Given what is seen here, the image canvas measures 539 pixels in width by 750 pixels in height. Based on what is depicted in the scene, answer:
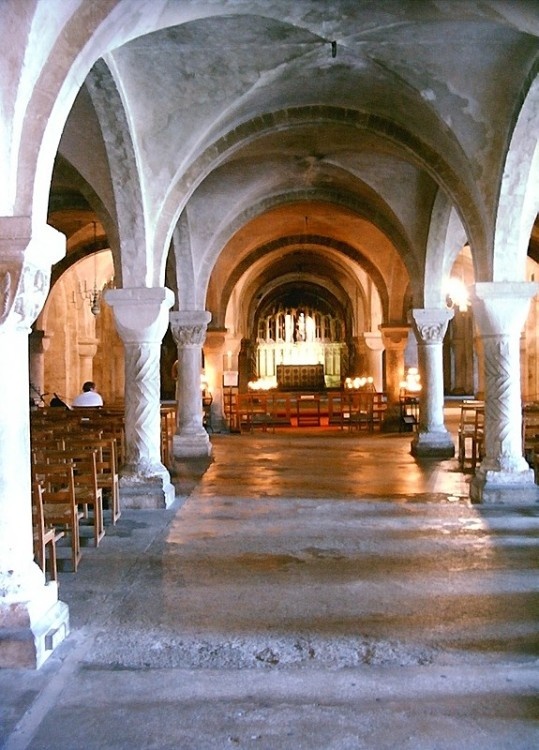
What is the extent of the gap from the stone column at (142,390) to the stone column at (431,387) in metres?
5.71

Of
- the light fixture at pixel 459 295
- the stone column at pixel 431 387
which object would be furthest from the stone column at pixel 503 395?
the light fixture at pixel 459 295

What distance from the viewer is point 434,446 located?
492 inches

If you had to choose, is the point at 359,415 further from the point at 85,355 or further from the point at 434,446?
the point at 85,355

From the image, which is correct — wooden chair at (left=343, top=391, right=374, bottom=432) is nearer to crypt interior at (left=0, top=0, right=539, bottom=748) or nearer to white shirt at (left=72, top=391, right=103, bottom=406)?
crypt interior at (left=0, top=0, right=539, bottom=748)

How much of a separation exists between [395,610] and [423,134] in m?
5.98

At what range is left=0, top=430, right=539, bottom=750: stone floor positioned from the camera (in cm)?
→ 310

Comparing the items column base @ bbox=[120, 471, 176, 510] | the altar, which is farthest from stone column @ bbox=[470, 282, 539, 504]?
the altar

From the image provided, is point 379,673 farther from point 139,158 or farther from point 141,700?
point 139,158

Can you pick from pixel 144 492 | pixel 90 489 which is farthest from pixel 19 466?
pixel 144 492

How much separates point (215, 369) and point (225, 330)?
0.97 m

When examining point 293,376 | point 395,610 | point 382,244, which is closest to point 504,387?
point 395,610

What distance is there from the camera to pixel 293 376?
111 ft

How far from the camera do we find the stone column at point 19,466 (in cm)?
384

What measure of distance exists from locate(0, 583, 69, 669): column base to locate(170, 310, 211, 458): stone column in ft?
28.0
